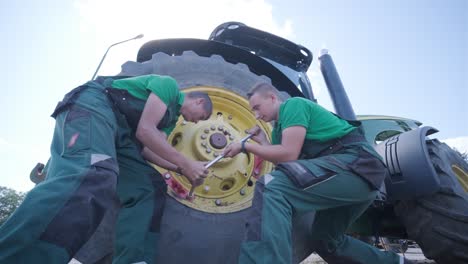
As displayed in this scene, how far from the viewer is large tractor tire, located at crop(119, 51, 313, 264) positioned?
2.07 metres

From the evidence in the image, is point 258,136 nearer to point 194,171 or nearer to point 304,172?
point 194,171

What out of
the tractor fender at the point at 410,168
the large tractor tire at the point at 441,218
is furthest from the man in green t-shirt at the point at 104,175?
the large tractor tire at the point at 441,218

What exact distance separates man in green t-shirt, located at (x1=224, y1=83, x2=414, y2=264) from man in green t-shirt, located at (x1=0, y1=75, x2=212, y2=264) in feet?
1.53

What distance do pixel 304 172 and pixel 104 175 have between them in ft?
3.24

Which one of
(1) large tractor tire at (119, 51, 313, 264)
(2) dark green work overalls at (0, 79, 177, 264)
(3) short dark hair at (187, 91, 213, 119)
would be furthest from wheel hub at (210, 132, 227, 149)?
(2) dark green work overalls at (0, 79, 177, 264)

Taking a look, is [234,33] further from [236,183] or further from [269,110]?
[236,183]

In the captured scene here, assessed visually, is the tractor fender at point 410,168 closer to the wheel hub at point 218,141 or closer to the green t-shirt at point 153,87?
the wheel hub at point 218,141

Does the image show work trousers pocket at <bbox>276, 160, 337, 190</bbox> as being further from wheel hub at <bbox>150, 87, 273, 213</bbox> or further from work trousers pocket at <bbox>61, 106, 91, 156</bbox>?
work trousers pocket at <bbox>61, 106, 91, 156</bbox>

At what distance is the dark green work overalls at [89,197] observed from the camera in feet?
4.34

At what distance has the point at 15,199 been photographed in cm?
2967

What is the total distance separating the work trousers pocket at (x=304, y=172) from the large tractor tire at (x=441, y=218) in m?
1.05

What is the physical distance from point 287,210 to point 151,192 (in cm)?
91

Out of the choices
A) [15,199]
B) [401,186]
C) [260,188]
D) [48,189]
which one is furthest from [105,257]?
[15,199]

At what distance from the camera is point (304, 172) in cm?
181
